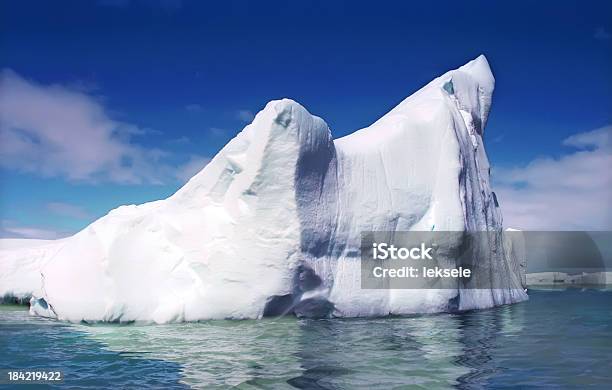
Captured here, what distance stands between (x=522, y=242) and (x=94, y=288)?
14.6 m

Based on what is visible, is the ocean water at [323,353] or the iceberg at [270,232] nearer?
the ocean water at [323,353]

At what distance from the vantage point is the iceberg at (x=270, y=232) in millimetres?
10461

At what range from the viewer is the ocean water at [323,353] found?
583 centimetres

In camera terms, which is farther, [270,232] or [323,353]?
[270,232]

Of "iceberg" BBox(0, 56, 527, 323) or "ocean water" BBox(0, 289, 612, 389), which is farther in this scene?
"iceberg" BBox(0, 56, 527, 323)

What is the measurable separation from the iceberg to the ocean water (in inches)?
22.2

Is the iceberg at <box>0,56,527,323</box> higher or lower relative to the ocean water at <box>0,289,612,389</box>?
higher

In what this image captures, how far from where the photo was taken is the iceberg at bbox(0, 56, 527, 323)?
34.3 feet

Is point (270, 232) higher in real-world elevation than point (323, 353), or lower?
higher

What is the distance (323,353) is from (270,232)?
12.7ft

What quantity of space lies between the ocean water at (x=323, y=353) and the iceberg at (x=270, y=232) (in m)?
0.56

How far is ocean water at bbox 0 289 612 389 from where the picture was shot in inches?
229

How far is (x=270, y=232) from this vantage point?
10.7m

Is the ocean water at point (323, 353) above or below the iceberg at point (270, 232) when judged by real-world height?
below
